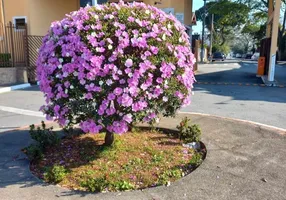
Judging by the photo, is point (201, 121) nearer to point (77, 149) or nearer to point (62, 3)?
point (77, 149)

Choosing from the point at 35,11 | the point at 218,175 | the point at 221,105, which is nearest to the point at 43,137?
the point at 218,175

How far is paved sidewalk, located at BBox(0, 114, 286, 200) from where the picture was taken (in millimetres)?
3252

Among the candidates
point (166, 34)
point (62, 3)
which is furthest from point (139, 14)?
point (62, 3)

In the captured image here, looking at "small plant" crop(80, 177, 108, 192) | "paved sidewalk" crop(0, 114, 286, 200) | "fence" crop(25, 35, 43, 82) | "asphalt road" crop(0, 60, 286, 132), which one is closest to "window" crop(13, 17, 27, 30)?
"fence" crop(25, 35, 43, 82)

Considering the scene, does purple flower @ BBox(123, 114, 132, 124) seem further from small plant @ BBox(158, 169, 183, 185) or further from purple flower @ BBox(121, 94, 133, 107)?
small plant @ BBox(158, 169, 183, 185)

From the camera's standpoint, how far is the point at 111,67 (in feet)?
11.4

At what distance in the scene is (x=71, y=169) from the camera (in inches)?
154

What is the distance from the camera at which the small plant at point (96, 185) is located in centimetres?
335

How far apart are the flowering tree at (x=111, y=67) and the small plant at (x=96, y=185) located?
62cm

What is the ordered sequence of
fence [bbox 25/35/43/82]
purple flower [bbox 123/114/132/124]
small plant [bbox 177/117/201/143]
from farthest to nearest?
1. fence [bbox 25/35/43/82]
2. small plant [bbox 177/117/201/143]
3. purple flower [bbox 123/114/132/124]

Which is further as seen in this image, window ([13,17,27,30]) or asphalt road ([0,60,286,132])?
window ([13,17,27,30])

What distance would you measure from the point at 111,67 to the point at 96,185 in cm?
142

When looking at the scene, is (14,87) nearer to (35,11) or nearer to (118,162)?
(35,11)

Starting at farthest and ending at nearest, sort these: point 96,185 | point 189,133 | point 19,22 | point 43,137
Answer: point 19,22 → point 189,133 → point 43,137 → point 96,185
